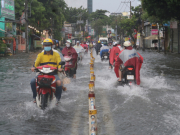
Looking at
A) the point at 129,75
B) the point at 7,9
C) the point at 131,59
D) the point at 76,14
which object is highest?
the point at 76,14

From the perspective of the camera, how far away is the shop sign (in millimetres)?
40862

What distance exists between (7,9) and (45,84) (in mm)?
38190

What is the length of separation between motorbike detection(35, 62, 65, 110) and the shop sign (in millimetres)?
35641

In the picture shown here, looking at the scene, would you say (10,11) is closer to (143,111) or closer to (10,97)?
(10,97)

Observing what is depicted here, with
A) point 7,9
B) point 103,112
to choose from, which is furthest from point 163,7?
point 7,9

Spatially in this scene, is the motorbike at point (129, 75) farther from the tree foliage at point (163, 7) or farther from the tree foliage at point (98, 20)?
the tree foliage at point (98, 20)

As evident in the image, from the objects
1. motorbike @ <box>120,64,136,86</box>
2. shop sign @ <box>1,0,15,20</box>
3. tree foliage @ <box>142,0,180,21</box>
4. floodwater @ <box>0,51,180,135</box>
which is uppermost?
shop sign @ <box>1,0,15,20</box>

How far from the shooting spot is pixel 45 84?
21.9 ft

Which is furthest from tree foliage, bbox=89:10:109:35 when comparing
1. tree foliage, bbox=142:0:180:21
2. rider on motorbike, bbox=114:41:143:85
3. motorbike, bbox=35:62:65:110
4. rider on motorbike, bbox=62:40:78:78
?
motorbike, bbox=35:62:65:110

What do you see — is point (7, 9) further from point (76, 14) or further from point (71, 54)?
point (76, 14)

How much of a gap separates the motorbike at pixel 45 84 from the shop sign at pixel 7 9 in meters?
35.6

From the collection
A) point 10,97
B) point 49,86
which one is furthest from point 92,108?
point 10,97

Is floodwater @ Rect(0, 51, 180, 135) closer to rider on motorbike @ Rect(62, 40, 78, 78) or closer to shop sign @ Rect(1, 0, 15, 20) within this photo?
rider on motorbike @ Rect(62, 40, 78, 78)

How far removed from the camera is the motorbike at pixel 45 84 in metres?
6.66
